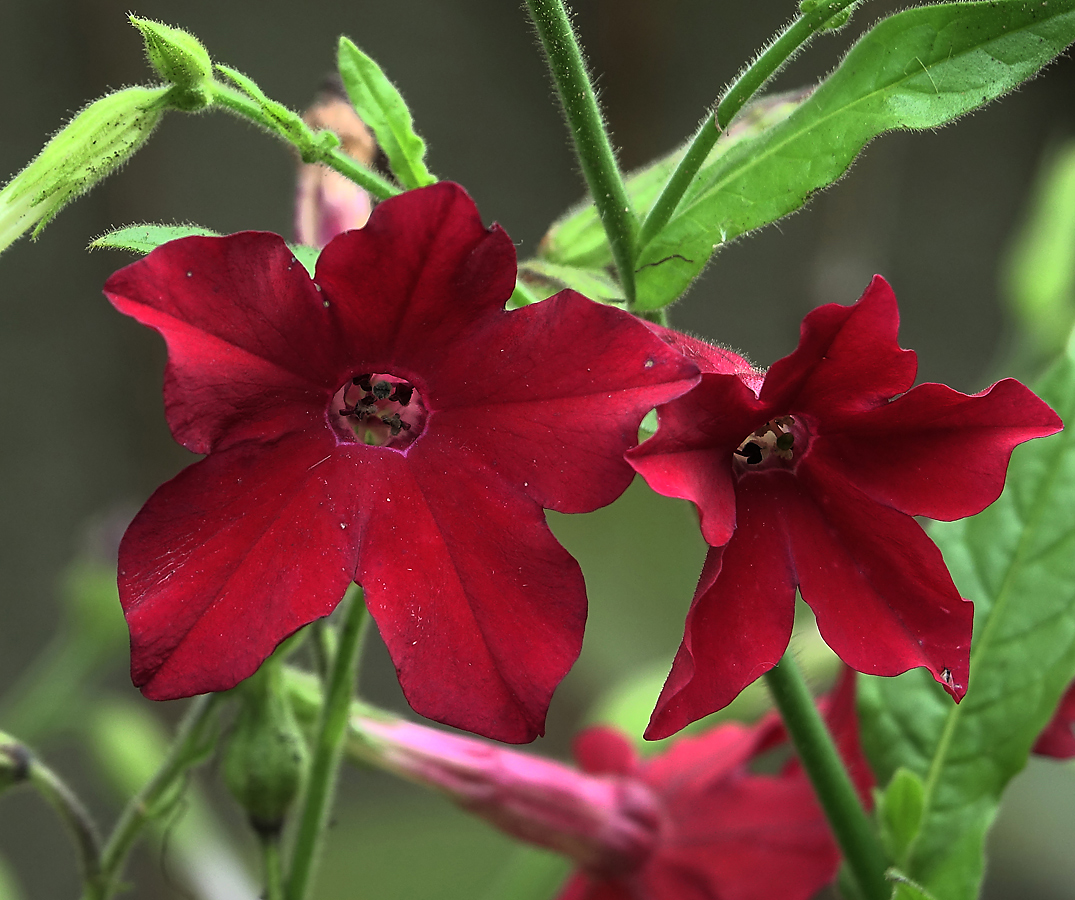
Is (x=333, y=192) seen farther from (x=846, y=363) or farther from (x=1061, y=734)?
(x=1061, y=734)

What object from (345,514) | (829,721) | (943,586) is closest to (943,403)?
(943,586)

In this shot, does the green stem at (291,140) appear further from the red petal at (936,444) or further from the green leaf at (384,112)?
the red petal at (936,444)

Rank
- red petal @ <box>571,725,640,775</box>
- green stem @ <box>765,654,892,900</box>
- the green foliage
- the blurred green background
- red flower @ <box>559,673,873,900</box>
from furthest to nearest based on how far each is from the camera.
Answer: the blurred green background
the green foliage
red petal @ <box>571,725,640,775</box>
red flower @ <box>559,673,873,900</box>
green stem @ <box>765,654,892,900</box>

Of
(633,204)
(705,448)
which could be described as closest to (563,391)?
(705,448)

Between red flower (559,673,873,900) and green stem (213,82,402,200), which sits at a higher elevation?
green stem (213,82,402,200)

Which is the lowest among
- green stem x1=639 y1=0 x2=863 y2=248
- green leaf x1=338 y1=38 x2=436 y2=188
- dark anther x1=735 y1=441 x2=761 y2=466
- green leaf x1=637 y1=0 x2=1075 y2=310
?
dark anther x1=735 y1=441 x2=761 y2=466

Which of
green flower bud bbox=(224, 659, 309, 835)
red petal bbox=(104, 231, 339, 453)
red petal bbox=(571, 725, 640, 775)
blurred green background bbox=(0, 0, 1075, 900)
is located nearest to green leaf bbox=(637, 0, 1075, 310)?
red petal bbox=(104, 231, 339, 453)

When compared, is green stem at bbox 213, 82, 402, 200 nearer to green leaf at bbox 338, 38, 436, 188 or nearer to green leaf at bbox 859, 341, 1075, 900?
green leaf at bbox 338, 38, 436, 188

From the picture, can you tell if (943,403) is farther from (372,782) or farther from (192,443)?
(372,782)
